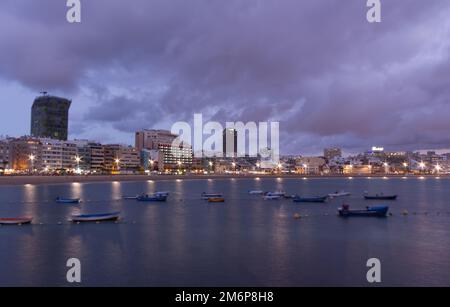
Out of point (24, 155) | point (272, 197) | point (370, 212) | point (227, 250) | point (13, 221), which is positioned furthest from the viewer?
point (24, 155)

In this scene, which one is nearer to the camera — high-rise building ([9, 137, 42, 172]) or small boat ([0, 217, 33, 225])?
small boat ([0, 217, 33, 225])

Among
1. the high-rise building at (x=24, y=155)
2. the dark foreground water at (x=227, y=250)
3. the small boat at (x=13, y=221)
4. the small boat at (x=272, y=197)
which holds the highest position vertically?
the high-rise building at (x=24, y=155)

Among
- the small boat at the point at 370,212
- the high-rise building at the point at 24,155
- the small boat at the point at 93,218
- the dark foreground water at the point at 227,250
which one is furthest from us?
the high-rise building at the point at 24,155

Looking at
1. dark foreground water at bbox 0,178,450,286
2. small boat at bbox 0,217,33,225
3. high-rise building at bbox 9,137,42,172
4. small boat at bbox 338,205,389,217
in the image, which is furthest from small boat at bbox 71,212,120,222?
high-rise building at bbox 9,137,42,172

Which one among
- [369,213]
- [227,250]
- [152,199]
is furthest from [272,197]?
[227,250]

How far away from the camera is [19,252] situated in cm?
2836

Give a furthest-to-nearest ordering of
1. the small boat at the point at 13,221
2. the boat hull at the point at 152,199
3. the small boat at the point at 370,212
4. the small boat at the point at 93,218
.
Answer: the boat hull at the point at 152,199, the small boat at the point at 370,212, the small boat at the point at 93,218, the small boat at the point at 13,221

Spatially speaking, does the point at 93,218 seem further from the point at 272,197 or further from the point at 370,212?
the point at 272,197

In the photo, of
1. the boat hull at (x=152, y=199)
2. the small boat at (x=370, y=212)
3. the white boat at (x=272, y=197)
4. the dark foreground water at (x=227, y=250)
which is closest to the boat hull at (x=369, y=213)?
the small boat at (x=370, y=212)

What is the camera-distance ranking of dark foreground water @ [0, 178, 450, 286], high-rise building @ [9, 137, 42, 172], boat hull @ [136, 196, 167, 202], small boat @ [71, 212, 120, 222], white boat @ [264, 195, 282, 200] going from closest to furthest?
1. dark foreground water @ [0, 178, 450, 286]
2. small boat @ [71, 212, 120, 222]
3. boat hull @ [136, 196, 167, 202]
4. white boat @ [264, 195, 282, 200]
5. high-rise building @ [9, 137, 42, 172]

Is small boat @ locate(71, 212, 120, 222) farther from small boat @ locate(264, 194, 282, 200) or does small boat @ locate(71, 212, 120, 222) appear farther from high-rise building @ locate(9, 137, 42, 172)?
high-rise building @ locate(9, 137, 42, 172)

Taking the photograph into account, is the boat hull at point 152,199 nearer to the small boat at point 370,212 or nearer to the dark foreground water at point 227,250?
the dark foreground water at point 227,250
